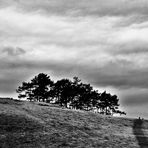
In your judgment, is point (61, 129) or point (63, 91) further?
point (63, 91)

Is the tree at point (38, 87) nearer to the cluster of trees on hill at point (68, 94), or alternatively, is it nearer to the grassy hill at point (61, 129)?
the cluster of trees on hill at point (68, 94)

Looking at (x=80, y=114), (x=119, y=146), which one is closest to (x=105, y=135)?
(x=119, y=146)

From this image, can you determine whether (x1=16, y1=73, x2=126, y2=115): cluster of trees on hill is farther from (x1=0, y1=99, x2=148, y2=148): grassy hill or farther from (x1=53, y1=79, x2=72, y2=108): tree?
(x1=0, y1=99, x2=148, y2=148): grassy hill

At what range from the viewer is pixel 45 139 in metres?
32.9

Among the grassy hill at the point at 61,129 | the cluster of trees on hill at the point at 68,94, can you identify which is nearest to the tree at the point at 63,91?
the cluster of trees on hill at the point at 68,94

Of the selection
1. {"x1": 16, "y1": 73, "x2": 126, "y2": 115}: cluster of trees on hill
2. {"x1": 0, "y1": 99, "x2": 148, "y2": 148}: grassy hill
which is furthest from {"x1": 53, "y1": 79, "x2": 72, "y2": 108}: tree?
{"x1": 0, "y1": 99, "x2": 148, "y2": 148}: grassy hill

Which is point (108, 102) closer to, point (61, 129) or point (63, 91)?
point (63, 91)

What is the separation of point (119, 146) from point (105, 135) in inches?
182

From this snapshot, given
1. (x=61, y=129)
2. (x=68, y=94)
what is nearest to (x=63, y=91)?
(x=68, y=94)

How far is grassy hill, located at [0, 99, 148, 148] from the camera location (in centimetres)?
3234

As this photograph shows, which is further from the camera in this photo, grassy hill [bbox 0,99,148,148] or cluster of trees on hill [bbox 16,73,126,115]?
cluster of trees on hill [bbox 16,73,126,115]

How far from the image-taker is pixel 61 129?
3778cm

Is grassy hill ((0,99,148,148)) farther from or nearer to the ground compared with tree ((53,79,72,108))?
nearer to the ground

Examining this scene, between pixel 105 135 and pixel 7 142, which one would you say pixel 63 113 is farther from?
pixel 7 142
